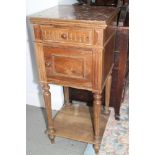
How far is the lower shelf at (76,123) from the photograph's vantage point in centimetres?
151

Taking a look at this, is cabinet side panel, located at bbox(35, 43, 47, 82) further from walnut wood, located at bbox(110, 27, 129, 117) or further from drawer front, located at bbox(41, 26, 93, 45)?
walnut wood, located at bbox(110, 27, 129, 117)

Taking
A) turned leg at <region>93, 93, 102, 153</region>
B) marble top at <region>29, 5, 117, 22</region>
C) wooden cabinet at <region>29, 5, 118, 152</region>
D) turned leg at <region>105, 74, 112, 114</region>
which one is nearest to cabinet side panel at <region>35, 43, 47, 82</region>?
wooden cabinet at <region>29, 5, 118, 152</region>

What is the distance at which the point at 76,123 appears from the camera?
164 cm

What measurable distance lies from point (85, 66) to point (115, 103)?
63 centimetres

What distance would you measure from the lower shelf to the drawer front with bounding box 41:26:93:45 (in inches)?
25.7

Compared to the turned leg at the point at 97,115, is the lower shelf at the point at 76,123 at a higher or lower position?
lower

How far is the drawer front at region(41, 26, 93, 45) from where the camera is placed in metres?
1.16

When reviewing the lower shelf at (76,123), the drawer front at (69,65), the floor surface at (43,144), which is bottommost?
the floor surface at (43,144)

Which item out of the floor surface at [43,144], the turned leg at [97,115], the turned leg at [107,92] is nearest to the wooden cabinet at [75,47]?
the turned leg at [97,115]

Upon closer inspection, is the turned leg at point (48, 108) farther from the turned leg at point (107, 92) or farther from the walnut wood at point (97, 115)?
the turned leg at point (107, 92)

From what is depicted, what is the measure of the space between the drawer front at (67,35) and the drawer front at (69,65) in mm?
53
